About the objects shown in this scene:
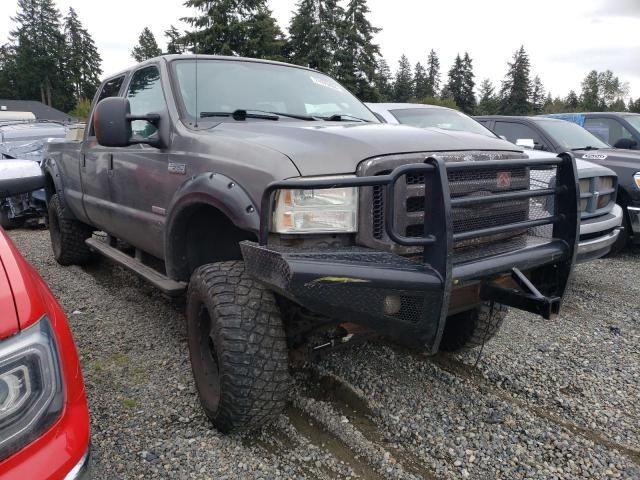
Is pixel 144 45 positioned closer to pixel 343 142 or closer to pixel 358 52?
pixel 358 52

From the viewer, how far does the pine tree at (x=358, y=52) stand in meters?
43.5

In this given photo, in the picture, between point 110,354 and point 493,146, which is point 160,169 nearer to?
point 110,354

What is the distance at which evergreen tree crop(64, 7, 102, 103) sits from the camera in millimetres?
77312

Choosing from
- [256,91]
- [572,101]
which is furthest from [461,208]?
[572,101]

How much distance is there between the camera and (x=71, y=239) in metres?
5.29

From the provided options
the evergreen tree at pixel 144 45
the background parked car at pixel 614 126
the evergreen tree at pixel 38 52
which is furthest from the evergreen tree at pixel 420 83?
the background parked car at pixel 614 126

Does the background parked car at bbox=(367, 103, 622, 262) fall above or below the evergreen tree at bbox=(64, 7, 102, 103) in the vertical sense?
below

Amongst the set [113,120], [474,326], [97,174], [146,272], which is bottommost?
[474,326]

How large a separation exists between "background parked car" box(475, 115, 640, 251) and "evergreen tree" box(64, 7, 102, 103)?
81758 mm

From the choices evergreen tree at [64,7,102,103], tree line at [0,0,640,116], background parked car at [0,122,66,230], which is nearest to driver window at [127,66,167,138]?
background parked car at [0,122,66,230]

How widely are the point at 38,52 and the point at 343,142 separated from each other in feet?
290

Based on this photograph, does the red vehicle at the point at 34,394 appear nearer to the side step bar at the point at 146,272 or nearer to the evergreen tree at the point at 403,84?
the side step bar at the point at 146,272

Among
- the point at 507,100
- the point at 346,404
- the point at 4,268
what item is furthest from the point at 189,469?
the point at 507,100

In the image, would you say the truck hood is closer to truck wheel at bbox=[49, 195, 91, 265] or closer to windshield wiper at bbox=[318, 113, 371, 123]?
windshield wiper at bbox=[318, 113, 371, 123]
